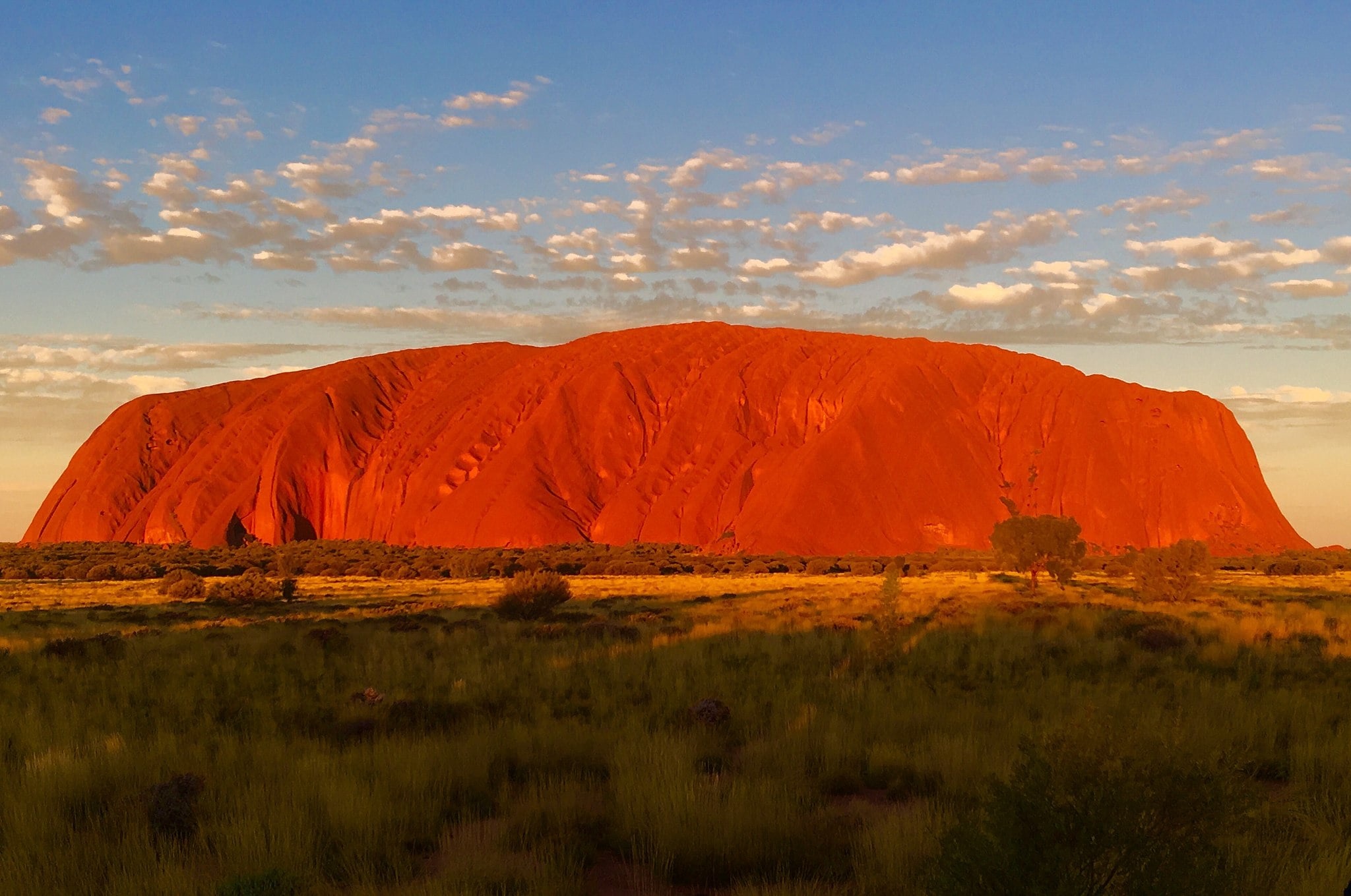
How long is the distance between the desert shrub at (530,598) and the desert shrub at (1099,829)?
19.3 meters

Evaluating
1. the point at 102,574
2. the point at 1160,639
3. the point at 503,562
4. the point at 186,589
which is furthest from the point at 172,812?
the point at 102,574

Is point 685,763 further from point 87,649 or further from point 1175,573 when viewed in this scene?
point 1175,573

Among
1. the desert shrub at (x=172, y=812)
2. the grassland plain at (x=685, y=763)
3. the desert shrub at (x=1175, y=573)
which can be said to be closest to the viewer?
the grassland plain at (x=685, y=763)

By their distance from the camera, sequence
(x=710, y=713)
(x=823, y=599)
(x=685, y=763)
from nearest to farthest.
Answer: (x=685, y=763) < (x=710, y=713) < (x=823, y=599)

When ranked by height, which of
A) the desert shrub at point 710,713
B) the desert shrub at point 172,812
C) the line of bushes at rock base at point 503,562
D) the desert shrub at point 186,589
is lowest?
the line of bushes at rock base at point 503,562

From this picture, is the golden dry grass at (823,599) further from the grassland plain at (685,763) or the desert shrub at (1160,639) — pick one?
the grassland plain at (685,763)

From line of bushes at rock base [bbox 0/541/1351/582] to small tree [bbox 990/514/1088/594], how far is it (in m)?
7.36

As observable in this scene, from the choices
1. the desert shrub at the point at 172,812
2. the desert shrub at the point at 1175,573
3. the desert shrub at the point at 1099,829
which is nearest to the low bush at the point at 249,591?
the desert shrub at the point at 172,812

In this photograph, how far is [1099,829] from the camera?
14.4 feet

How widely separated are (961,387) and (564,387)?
42.5 meters

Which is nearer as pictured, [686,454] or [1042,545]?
[1042,545]

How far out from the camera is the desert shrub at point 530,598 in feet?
76.5

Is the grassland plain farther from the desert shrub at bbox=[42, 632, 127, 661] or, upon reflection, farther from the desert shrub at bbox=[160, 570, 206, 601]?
the desert shrub at bbox=[160, 570, 206, 601]

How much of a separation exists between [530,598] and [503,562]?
37.7 metres
